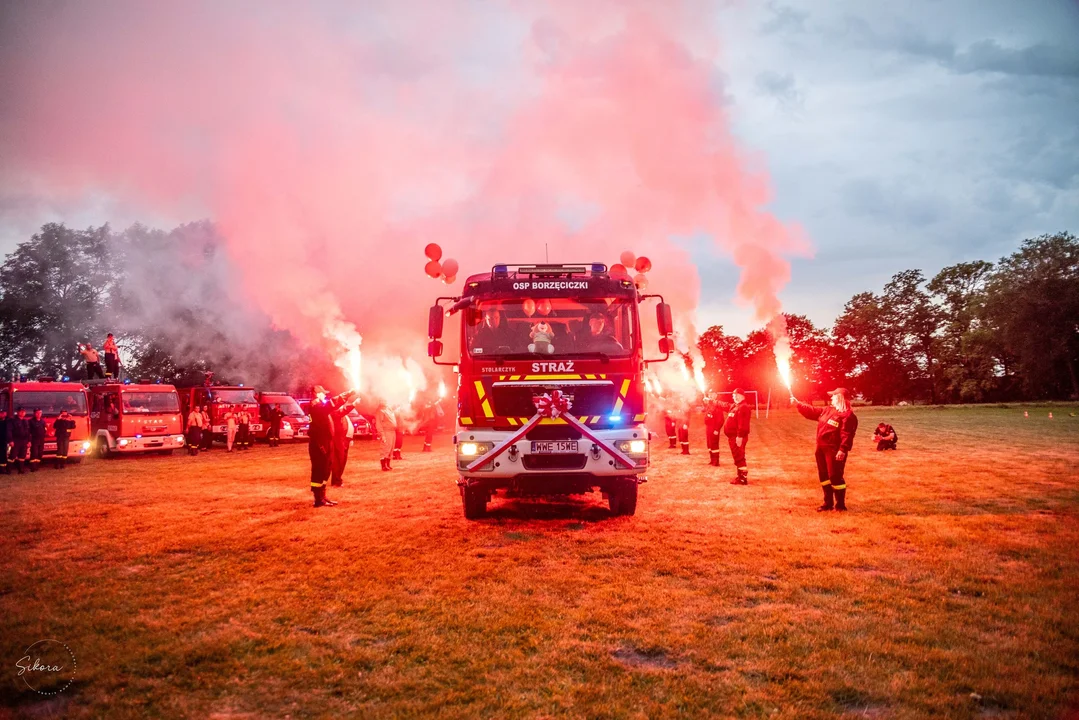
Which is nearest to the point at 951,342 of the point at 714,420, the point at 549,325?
the point at 714,420

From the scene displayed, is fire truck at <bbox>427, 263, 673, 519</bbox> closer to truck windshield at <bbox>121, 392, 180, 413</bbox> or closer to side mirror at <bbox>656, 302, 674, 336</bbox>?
side mirror at <bbox>656, 302, 674, 336</bbox>

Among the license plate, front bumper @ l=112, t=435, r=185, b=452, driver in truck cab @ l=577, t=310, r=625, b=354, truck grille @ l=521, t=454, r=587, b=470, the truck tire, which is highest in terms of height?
driver in truck cab @ l=577, t=310, r=625, b=354

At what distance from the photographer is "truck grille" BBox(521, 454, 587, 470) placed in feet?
29.2

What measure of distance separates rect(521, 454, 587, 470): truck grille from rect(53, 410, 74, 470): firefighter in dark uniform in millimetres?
18357

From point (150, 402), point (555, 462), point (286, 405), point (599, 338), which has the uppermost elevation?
point (599, 338)

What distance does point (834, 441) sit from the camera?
34.0ft

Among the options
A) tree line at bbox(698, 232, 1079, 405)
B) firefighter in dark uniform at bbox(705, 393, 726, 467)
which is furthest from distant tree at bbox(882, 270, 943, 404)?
firefighter in dark uniform at bbox(705, 393, 726, 467)

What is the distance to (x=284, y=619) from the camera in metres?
5.73

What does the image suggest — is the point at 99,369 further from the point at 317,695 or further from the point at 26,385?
the point at 317,695

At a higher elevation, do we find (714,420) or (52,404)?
(52,404)

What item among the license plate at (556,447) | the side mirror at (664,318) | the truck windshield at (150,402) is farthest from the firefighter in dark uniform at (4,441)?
the side mirror at (664,318)

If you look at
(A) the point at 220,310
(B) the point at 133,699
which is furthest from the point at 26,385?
(B) the point at 133,699

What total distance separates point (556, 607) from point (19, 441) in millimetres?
20160

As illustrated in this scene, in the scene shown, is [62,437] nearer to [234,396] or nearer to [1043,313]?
[234,396]
